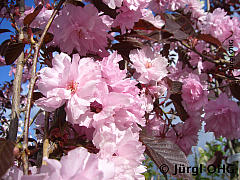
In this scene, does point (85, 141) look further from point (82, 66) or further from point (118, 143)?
point (82, 66)

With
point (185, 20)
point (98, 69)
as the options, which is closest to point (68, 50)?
point (98, 69)

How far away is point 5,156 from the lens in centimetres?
38

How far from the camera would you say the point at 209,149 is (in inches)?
205

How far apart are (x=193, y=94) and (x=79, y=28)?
2.30 feet

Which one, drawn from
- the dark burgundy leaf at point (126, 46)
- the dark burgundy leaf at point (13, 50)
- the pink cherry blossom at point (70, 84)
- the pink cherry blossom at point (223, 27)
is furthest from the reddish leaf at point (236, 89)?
the dark burgundy leaf at point (13, 50)

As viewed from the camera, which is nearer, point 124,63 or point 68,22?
point 68,22

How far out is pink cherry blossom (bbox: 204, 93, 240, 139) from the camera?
1.19m

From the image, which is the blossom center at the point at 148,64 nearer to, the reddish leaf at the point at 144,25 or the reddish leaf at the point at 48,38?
the reddish leaf at the point at 144,25

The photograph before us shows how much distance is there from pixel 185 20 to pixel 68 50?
3.35ft

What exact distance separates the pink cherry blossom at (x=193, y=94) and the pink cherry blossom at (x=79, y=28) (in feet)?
1.97

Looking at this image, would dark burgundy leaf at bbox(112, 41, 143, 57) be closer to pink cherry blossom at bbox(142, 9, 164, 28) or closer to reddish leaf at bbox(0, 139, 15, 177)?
pink cherry blossom at bbox(142, 9, 164, 28)

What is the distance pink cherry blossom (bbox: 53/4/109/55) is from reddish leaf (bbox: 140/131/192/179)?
0.35m

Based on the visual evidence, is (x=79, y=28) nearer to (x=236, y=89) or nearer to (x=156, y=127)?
(x=156, y=127)

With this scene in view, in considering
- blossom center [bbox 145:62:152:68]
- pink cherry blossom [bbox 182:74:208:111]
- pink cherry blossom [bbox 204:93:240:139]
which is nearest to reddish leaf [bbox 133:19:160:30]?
blossom center [bbox 145:62:152:68]
